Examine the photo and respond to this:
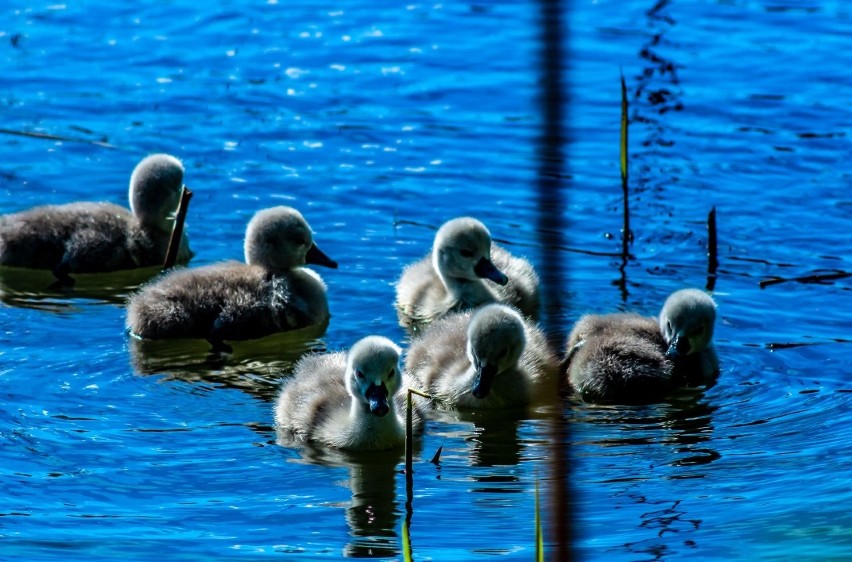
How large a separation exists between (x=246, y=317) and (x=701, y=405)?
252 cm

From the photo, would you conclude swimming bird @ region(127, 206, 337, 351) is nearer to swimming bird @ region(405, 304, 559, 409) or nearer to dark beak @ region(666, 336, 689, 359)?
swimming bird @ region(405, 304, 559, 409)

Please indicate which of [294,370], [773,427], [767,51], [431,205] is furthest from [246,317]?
[767,51]

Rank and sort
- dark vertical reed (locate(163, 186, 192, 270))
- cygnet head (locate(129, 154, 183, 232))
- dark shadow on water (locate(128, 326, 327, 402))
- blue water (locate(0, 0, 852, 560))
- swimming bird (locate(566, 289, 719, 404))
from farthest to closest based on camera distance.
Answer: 1. cygnet head (locate(129, 154, 183, 232))
2. dark vertical reed (locate(163, 186, 192, 270))
3. dark shadow on water (locate(128, 326, 327, 402))
4. swimming bird (locate(566, 289, 719, 404))
5. blue water (locate(0, 0, 852, 560))

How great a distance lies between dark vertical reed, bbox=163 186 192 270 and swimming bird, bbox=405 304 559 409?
1940 millimetres

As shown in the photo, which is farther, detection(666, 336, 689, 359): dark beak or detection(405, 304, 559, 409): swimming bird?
detection(666, 336, 689, 359): dark beak

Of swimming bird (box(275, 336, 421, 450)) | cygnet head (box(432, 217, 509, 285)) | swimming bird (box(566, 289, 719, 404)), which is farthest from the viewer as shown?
cygnet head (box(432, 217, 509, 285))

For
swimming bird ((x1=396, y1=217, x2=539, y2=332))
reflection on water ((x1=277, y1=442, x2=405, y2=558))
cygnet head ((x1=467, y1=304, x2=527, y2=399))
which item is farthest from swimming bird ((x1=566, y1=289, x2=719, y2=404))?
reflection on water ((x1=277, y1=442, x2=405, y2=558))

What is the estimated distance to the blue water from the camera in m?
5.68

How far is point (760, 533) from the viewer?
551 centimetres

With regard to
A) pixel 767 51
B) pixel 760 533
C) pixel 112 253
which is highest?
pixel 767 51

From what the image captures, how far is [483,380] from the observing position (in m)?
6.79

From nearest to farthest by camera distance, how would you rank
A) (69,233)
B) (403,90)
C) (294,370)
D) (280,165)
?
(294,370) < (69,233) < (280,165) < (403,90)

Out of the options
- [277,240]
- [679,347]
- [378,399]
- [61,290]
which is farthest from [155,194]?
[679,347]

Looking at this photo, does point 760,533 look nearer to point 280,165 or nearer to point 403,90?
point 280,165
